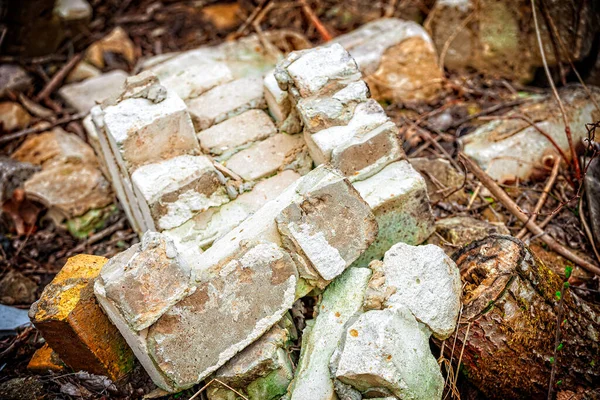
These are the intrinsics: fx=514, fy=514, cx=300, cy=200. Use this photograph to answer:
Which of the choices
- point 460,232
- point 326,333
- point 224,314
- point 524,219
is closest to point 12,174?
point 224,314

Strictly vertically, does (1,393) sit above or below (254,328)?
below

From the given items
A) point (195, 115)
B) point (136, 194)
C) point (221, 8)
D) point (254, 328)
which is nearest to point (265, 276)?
point (254, 328)

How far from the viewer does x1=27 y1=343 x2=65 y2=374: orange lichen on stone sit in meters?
2.73

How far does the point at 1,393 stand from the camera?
2.67 m

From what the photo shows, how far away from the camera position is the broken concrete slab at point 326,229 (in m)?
2.44

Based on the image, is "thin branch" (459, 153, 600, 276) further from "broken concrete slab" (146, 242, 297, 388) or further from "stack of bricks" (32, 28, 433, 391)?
"broken concrete slab" (146, 242, 297, 388)

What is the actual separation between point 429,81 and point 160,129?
8.24ft

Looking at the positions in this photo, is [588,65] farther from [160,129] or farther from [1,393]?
[1,393]

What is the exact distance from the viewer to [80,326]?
2404 mm

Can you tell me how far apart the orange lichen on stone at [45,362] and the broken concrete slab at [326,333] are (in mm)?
1281

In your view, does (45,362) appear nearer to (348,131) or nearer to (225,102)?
(225,102)

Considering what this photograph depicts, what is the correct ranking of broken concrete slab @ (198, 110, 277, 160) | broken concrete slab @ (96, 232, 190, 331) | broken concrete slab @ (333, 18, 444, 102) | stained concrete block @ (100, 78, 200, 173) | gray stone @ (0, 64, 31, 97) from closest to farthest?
broken concrete slab @ (96, 232, 190, 331) → stained concrete block @ (100, 78, 200, 173) → broken concrete slab @ (198, 110, 277, 160) → broken concrete slab @ (333, 18, 444, 102) → gray stone @ (0, 64, 31, 97)

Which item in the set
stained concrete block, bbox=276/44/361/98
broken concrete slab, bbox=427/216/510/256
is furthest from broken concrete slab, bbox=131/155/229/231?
broken concrete slab, bbox=427/216/510/256

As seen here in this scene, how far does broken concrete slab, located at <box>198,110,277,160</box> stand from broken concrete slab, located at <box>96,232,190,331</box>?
3.11 feet
